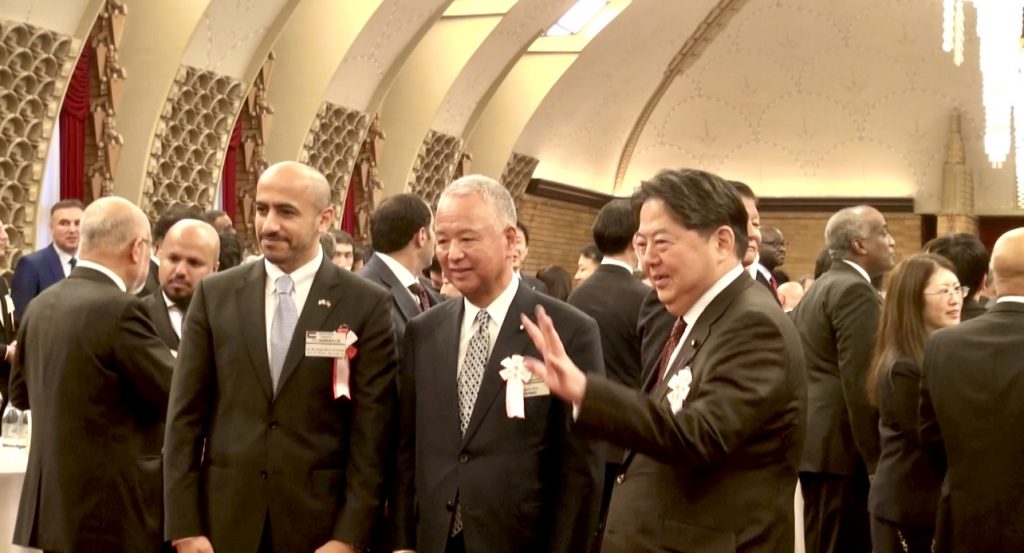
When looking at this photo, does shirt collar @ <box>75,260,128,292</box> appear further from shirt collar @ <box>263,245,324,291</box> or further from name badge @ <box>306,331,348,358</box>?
name badge @ <box>306,331,348,358</box>

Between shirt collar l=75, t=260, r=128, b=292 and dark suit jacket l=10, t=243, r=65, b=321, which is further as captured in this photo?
dark suit jacket l=10, t=243, r=65, b=321

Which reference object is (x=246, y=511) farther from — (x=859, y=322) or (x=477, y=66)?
(x=477, y=66)

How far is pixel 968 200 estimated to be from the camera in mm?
18234

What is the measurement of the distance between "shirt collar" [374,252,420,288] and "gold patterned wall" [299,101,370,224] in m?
7.15

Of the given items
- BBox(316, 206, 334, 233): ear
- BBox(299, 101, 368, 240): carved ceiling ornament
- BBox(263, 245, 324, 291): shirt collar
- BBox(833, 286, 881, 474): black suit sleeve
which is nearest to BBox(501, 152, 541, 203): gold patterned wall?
BBox(299, 101, 368, 240): carved ceiling ornament

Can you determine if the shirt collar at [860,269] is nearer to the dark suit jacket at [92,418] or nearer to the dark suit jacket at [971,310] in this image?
the dark suit jacket at [971,310]

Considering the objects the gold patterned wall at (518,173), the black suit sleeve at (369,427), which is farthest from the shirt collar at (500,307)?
the gold patterned wall at (518,173)

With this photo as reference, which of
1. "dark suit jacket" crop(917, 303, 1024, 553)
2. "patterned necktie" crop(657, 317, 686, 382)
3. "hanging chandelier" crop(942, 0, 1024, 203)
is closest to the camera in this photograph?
"patterned necktie" crop(657, 317, 686, 382)

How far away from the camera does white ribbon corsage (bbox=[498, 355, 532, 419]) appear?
3568 millimetres

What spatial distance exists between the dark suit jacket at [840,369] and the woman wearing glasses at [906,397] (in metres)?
0.63

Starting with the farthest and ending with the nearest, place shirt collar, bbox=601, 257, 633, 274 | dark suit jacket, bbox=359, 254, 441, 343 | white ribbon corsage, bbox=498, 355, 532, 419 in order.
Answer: shirt collar, bbox=601, 257, 633, 274 < dark suit jacket, bbox=359, 254, 441, 343 < white ribbon corsage, bbox=498, 355, 532, 419

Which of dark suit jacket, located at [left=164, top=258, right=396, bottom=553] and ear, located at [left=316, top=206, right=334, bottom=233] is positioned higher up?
ear, located at [left=316, top=206, right=334, bottom=233]

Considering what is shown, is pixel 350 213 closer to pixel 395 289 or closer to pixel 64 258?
pixel 64 258

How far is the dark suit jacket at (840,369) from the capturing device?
5828 mm
